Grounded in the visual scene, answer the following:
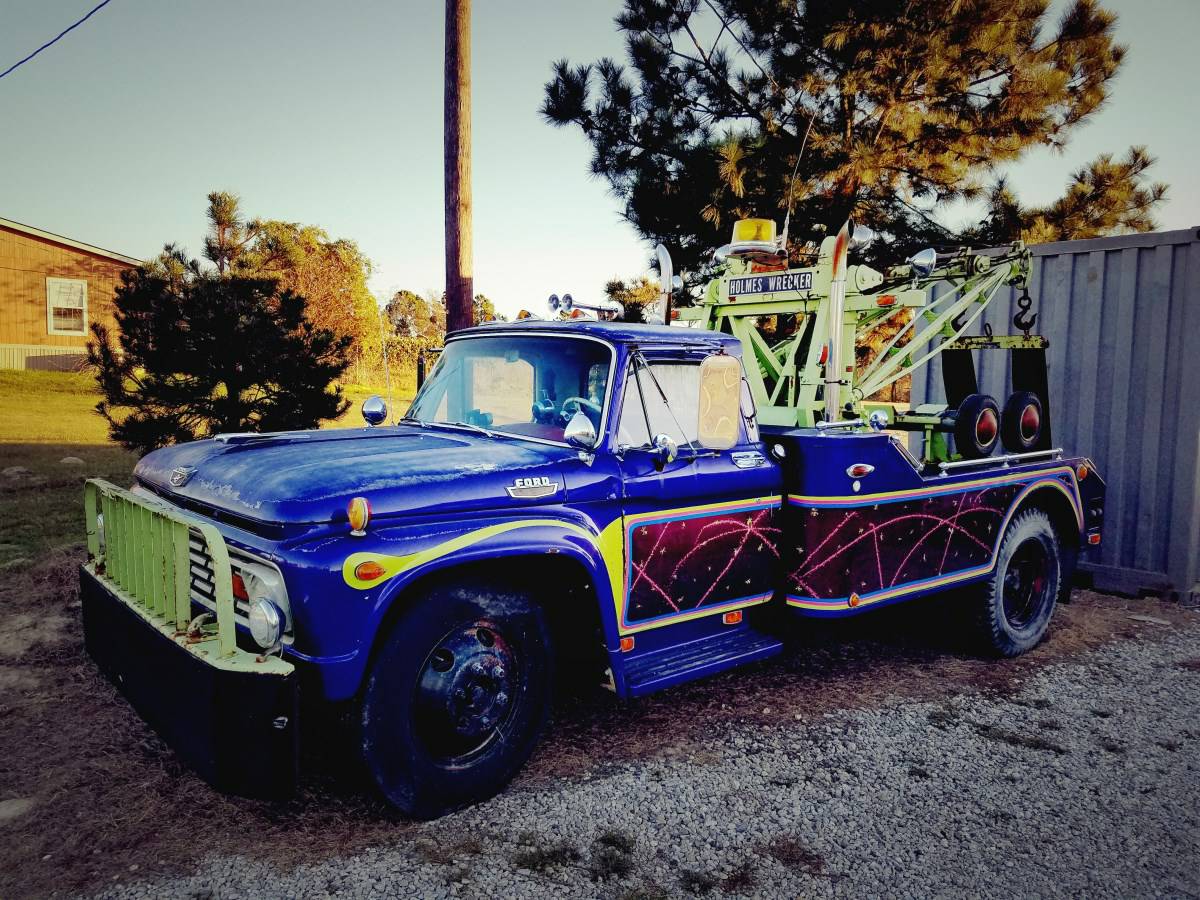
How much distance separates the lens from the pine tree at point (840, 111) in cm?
972

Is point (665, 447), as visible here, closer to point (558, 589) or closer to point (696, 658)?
point (558, 589)

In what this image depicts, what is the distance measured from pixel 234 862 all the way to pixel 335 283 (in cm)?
2886

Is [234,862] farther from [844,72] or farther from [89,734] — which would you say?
[844,72]

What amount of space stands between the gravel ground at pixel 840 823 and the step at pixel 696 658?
1.34ft

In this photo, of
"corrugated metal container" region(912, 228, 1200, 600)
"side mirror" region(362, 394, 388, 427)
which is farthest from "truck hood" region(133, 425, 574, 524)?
"corrugated metal container" region(912, 228, 1200, 600)

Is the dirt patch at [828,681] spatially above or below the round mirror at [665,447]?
below

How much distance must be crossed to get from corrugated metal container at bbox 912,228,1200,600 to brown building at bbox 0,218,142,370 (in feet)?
86.6

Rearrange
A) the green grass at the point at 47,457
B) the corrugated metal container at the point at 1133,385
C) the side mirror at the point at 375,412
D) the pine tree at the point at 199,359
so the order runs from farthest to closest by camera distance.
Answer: the pine tree at the point at 199,359 < the green grass at the point at 47,457 < the corrugated metal container at the point at 1133,385 < the side mirror at the point at 375,412

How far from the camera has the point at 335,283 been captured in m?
29.7

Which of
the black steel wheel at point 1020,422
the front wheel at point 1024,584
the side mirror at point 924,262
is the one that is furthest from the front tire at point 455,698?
the black steel wheel at point 1020,422

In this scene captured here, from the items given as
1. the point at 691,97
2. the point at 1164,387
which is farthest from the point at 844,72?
the point at 1164,387

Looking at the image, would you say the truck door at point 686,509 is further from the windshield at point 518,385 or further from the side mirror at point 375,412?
the side mirror at point 375,412

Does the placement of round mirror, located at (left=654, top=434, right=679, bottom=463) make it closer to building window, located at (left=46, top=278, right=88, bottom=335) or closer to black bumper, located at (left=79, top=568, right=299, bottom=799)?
black bumper, located at (left=79, top=568, right=299, bottom=799)

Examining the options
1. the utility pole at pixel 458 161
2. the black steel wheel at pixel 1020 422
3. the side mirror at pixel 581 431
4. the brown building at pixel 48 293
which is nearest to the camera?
the side mirror at pixel 581 431
